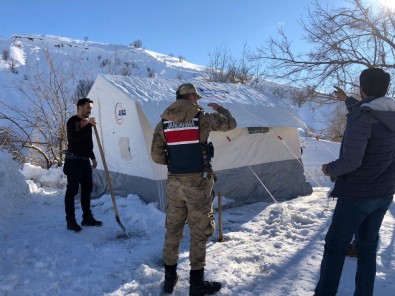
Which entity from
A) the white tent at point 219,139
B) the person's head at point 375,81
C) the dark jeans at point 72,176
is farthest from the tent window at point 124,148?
the person's head at point 375,81

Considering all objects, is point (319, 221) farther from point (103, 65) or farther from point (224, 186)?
point (103, 65)

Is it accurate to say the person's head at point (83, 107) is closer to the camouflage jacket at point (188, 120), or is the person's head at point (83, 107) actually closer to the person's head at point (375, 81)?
the camouflage jacket at point (188, 120)

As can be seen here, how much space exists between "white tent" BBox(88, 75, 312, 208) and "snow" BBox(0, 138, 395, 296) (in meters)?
0.59

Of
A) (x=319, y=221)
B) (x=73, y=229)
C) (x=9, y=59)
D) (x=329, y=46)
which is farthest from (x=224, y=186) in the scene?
(x=9, y=59)

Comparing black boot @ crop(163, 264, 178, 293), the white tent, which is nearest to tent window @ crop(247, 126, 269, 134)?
the white tent

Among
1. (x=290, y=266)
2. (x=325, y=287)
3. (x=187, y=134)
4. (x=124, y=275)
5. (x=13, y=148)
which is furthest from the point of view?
(x=13, y=148)

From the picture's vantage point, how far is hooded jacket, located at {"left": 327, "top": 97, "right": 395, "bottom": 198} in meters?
2.70

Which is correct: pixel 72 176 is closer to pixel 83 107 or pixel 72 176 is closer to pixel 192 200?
pixel 83 107

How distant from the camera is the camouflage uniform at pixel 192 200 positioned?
3490 millimetres

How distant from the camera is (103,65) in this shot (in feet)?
142

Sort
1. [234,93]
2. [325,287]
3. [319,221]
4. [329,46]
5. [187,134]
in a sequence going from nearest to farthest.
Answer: [325,287] < [187,134] < [319,221] < [234,93] < [329,46]

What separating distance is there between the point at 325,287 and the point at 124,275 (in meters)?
2.18

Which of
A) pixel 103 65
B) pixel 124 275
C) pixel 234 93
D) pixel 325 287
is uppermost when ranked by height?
pixel 103 65

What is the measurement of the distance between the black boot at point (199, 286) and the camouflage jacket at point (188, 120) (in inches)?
47.1
